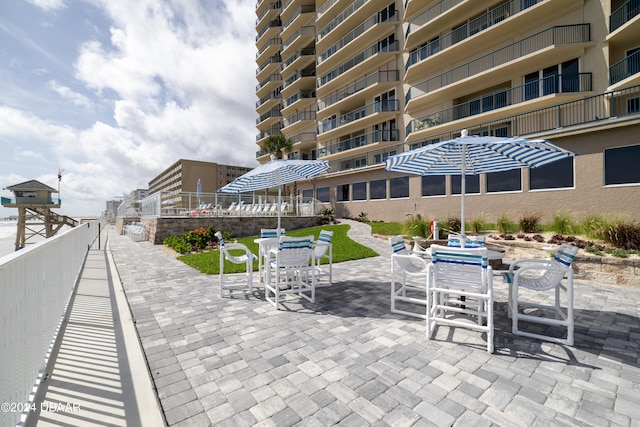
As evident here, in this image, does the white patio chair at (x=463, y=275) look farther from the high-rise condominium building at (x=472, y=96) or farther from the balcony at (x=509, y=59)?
the balcony at (x=509, y=59)

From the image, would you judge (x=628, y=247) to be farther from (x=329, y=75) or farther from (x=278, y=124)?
(x=278, y=124)

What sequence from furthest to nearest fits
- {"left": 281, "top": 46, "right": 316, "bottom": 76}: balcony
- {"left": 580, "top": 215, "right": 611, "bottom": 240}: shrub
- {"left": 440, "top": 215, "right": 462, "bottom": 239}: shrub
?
{"left": 281, "top": 46, "right": 316, "bottom": 76}: balcony < {"left": 440, "top": 215, "right": 462, "bottom": 239}: shrub < {"left": 580, "top": 215, "right": 611, "bottom": 240}: shrub

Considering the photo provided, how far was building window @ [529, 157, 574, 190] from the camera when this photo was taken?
1252 centimetres

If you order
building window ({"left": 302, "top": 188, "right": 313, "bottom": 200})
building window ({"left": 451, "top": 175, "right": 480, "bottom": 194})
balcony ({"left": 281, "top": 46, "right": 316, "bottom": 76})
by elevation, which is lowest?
building window ({"left": 451, "top": 175, "right": 480, "bottom": 194})

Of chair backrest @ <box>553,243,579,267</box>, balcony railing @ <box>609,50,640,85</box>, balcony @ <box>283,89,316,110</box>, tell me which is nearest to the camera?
chair backrest @ <box>553,243,579,267</box>

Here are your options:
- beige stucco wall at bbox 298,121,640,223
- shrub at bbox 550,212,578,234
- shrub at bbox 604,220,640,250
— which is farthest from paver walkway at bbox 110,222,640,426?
beige stucco wall at bbox 298,121,640,223

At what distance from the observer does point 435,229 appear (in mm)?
9320

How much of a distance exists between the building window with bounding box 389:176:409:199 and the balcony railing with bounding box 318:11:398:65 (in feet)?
46.2

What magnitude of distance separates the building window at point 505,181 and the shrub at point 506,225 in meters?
6.16

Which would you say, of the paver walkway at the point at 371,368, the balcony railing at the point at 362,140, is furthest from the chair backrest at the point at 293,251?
the balcony railing at the point at 362,140

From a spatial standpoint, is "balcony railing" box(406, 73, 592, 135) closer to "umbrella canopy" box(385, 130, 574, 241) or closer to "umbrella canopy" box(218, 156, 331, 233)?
"umbrella canopy" box(385, 130, 574, 241)

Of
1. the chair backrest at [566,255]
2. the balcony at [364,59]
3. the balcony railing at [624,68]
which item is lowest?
the chair backrest at [566,255]

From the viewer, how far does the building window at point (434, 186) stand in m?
17.5

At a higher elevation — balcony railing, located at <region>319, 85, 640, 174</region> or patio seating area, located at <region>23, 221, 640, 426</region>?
balcony railing, located at <region>319, 85, 640, 174</region>
